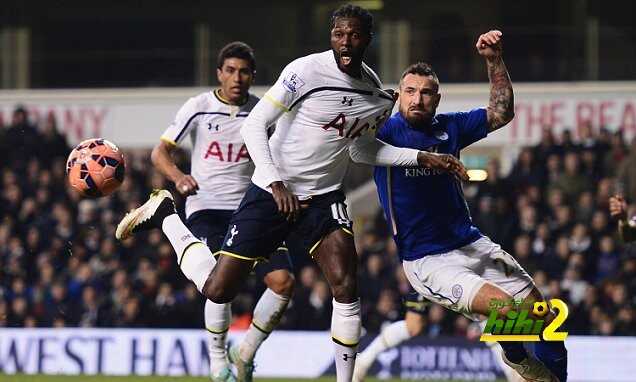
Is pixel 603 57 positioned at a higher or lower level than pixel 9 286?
higher

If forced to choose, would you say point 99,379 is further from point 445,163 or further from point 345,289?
point 445,163

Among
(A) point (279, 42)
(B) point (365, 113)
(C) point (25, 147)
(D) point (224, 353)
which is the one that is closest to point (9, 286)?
(C) point (25, 147)

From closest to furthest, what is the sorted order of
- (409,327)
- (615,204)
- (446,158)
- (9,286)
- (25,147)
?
(446,158) < (615,204) < (409,327) < (9,286) < (25,147)

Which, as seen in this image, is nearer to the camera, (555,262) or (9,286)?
(555,262)

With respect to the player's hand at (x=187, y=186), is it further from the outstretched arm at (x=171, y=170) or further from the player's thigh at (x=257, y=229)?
the player's thigh at (x=257, y=229)

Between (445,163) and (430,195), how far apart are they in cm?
49

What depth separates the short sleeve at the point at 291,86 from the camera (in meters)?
8.81

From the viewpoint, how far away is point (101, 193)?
990 cm

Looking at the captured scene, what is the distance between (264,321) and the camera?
10.3 metres

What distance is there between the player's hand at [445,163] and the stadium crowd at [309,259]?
7244 millimetres

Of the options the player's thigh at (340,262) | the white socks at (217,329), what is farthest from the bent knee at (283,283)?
the player's thigh at (340,262)

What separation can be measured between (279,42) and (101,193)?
1184 cm

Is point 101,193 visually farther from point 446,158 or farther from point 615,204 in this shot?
point 615,204

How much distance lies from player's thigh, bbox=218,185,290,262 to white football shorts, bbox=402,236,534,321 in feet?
3.16
